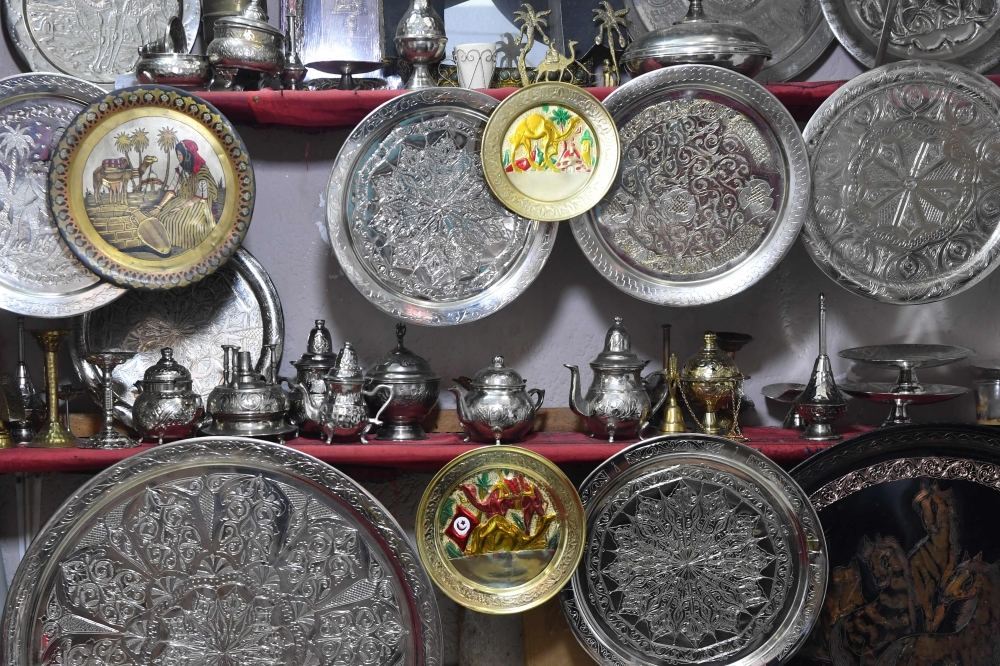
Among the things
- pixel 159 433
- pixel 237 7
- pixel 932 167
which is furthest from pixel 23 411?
pixel 932 167

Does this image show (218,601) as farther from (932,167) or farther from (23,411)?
(932,167)

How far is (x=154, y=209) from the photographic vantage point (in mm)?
2152

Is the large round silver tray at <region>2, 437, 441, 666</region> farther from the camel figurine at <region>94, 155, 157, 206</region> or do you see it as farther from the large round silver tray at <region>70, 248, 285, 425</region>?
the camel figurine at <region>94, 155, 157, 206</region>

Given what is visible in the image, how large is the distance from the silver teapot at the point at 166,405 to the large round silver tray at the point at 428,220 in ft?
1.47

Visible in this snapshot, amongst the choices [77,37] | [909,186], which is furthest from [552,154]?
[77,37]

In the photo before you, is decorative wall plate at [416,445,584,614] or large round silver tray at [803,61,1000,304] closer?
decorative wall plate at [416,445,584,614]

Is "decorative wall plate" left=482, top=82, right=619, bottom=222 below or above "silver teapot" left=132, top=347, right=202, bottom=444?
above

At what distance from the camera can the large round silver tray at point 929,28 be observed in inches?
92.3

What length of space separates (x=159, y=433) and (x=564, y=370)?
3.34 feet

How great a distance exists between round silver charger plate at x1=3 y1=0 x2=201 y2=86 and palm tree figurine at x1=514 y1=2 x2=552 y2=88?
0.88m

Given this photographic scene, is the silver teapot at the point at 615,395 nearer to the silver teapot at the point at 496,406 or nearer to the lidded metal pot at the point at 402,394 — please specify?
the silver teapot at the point at 496,406

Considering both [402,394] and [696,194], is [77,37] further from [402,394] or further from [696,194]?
[696,194]

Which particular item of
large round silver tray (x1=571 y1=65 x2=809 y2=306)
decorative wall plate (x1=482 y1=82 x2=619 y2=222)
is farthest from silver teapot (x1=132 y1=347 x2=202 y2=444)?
large round silver tray (x1=571 y1=65 x2=809 y2=306)

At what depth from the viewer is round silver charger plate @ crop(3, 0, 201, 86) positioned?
2266mm
